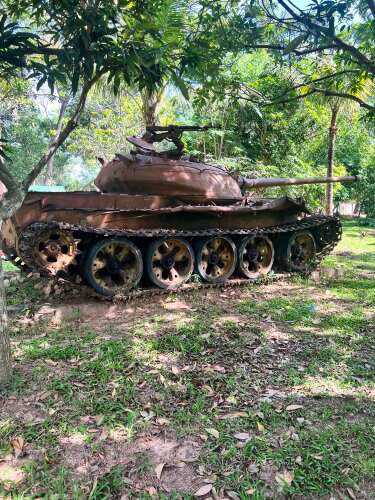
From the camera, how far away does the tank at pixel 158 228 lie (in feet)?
20.3

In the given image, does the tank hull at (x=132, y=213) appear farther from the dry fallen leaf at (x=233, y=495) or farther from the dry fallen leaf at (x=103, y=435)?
the dry fallen leaf at (x=233, y=495)

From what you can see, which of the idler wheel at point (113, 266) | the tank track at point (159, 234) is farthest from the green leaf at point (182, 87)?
the idler wheel at point (113, 266)

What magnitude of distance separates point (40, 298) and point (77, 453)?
4070 millimetres

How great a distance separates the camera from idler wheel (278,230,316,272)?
885 centimetres

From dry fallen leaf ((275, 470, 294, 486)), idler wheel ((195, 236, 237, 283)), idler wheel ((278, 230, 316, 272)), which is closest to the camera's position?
dry fallen leaf ((275, 470, 294, 486))

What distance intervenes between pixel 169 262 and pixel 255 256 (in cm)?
210

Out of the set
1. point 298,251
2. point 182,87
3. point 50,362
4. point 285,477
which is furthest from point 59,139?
point 298,251

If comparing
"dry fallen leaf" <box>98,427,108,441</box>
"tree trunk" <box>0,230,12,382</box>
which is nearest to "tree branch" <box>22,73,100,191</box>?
"tree trunk" <box>0,230,12,382</box>

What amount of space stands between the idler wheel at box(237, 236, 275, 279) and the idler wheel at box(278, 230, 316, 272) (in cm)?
37

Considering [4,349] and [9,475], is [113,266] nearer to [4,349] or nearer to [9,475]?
[4,349]

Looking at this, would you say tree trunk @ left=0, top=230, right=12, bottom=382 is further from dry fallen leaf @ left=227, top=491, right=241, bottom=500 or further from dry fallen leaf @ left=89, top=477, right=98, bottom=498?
dry fallen leaf @ left=227, top=491, right=241, bottom=500

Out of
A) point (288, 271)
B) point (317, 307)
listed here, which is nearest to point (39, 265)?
point (317, 307)

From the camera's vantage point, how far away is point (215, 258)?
7.80m

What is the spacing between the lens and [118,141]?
1980cm
